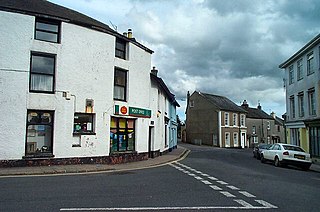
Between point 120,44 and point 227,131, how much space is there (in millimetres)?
38521

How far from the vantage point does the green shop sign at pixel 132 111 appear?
18.9 metres

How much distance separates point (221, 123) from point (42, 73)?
41120mm

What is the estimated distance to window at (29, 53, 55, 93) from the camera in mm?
16172

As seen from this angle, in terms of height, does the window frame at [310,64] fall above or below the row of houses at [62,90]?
above

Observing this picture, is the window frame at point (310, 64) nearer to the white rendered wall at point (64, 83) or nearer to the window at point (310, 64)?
the window at point (310, 64)

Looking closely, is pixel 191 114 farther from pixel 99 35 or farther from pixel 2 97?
pixel 2 97

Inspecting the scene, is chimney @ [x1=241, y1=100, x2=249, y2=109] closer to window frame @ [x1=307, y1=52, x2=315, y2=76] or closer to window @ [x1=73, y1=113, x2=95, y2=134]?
window frame @ [x1=307, y1=52, x2=315, y2=76]

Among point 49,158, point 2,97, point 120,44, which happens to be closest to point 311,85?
point 120,44

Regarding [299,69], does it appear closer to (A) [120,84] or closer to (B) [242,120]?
(A) [120,84]

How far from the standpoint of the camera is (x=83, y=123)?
17516mm

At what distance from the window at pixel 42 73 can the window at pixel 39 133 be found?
1.25m

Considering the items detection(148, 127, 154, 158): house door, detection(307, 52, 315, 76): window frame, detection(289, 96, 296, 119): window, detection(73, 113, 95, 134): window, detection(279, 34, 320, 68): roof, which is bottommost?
detection(148, 127, 154, 158): house door

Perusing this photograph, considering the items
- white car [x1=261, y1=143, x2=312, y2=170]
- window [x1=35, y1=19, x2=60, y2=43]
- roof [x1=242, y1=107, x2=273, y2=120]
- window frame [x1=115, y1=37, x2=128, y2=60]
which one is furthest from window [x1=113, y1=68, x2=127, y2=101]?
roof [x1=242, y1=107, x2=273, y2=120]

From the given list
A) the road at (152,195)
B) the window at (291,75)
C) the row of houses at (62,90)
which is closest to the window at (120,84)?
the row of houses at (62,90)
